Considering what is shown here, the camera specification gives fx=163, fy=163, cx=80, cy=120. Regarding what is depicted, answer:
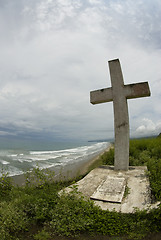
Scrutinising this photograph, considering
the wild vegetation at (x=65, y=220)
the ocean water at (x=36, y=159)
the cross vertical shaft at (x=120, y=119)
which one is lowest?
the ocean water at (x=36, y=159)

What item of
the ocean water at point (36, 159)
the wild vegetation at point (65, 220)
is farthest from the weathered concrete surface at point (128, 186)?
the ocean water at point (36, 159)

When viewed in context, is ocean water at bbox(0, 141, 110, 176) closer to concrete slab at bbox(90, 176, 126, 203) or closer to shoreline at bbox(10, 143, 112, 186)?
shoreline at bbox(10, 143, 112, 186)

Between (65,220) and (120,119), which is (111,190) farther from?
(120,119)

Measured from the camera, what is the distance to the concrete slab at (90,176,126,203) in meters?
3.43

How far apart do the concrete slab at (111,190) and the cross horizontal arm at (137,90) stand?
261cm

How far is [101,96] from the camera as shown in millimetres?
5746

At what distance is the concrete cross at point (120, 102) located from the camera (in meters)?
5.27

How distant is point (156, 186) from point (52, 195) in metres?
2.18

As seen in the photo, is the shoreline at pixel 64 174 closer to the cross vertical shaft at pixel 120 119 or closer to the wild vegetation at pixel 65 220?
the wild vegetation at pixel 65 220

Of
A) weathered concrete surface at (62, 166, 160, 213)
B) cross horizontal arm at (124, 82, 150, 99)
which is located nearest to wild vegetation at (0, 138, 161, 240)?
weathered concrete surface at (62, 166, 160, 213)

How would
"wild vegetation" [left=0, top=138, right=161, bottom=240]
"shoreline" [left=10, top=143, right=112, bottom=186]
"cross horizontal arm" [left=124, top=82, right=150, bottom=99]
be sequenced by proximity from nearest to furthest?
"wild vegetation" [left=0, top=138, right=161, bottom=240], "cross horizontal arm" [left=124, top=82, right=150, bottom=99], "shoreline" [left=10, top=143, right=112, bottom=186]

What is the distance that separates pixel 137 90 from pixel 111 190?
3140 mm

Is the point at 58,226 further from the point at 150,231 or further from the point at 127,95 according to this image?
the point at 127,95

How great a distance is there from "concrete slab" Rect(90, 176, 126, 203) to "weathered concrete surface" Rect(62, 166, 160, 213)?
9 centimetres
